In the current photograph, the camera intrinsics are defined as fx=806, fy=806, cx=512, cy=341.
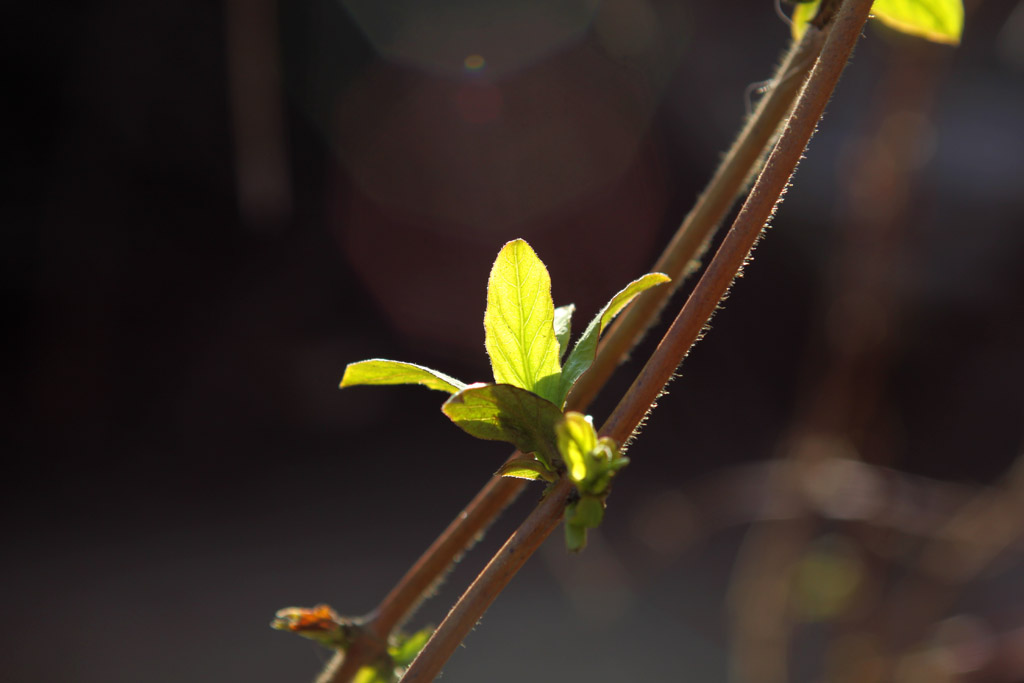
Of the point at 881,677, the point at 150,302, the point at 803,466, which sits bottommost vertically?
the point at 150,302

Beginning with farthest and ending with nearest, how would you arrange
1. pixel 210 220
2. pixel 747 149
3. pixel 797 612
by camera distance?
pixel 210 220 → pixel 797 612 → pixel 747 149

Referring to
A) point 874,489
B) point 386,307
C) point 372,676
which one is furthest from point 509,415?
point 386,307

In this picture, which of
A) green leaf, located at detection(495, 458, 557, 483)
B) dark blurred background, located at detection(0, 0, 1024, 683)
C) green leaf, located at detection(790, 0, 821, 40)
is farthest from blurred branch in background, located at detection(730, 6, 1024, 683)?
dark blurred background, located at detection(0, 0, 1024, 683)

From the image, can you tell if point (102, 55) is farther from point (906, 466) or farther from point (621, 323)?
point (906, 466)

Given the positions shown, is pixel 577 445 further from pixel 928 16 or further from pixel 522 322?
pixel 928 16

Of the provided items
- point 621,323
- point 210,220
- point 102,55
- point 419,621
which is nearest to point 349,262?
point 210,220

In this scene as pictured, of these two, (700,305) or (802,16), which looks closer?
(700,305)

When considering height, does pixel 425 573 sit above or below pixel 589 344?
below

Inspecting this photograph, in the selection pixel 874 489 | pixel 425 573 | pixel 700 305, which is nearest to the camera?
pixel 700 305
